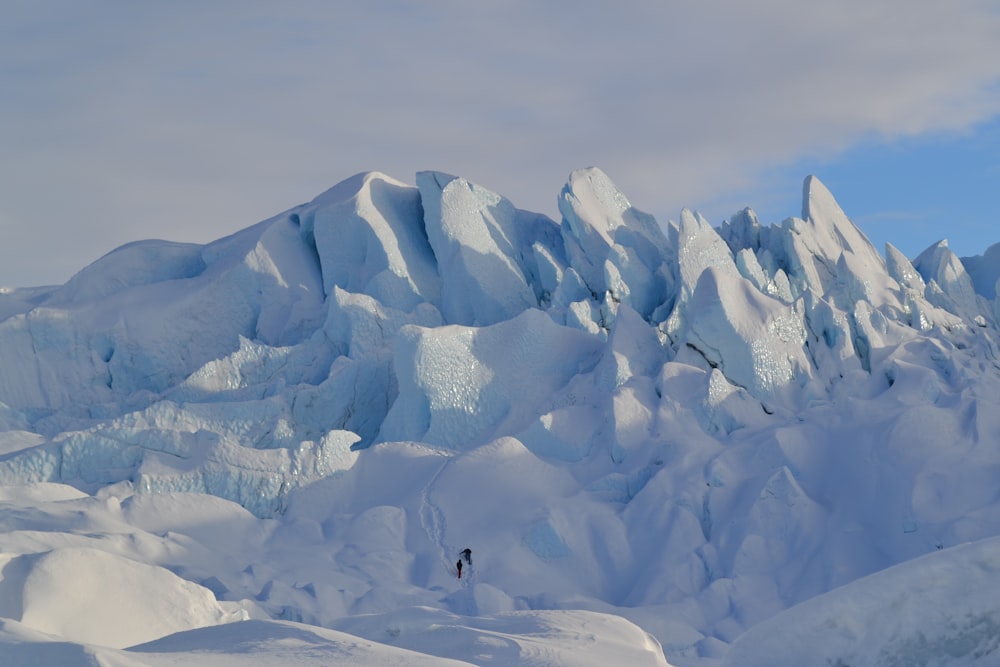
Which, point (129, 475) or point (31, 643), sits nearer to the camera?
point (31, 643)

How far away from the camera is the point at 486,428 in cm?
2181

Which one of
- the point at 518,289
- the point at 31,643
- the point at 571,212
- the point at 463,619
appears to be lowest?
the point at 463,619

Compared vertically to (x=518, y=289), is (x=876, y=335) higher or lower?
lower

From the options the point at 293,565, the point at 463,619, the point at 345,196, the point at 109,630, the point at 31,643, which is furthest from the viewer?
the point at 345,196

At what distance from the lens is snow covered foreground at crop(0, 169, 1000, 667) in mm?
15258

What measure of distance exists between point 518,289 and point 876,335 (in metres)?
8.12

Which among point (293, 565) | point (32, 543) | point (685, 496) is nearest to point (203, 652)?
point (32, 543)

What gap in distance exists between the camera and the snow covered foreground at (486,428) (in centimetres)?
1526

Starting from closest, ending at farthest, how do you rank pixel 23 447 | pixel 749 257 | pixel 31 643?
pixel 31 643, pixel 23 447, pixel 749 257

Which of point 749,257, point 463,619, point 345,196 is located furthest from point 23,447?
point 749,257

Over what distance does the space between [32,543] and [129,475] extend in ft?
18.7

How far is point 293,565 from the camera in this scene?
17.0 meters

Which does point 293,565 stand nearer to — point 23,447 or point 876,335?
point 23,447

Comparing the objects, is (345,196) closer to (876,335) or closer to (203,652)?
(876,335)
